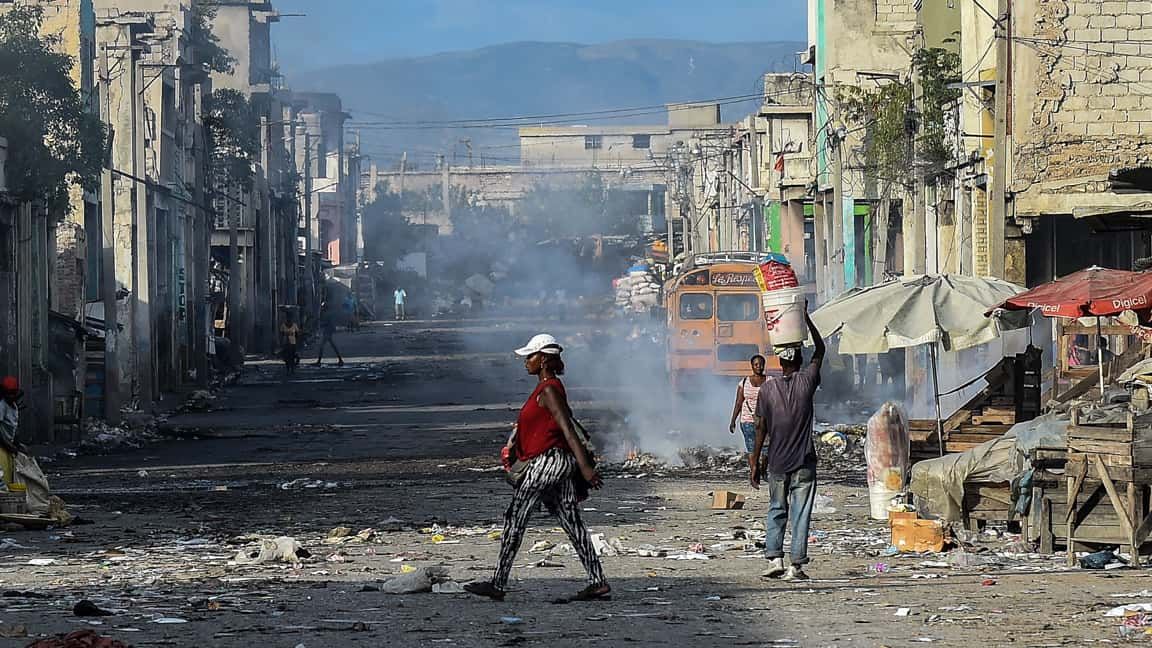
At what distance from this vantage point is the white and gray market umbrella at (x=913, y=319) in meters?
19.3

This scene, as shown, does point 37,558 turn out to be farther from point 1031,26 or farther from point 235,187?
point 235,187

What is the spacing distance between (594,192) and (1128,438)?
95.6 m

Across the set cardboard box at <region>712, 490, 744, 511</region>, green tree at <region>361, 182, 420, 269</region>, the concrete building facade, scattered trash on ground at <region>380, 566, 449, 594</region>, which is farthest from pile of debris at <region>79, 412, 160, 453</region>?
green tree at <region>361, 182, 420, 269</region>

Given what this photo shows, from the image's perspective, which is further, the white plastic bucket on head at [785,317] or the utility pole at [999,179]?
the utility pole at [999,179]

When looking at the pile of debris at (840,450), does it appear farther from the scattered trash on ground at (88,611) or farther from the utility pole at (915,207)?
the scattered trash on ground at (88,611)

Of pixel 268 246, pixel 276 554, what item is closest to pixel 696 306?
pixel 276 554

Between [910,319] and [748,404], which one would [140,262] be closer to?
[748,404]

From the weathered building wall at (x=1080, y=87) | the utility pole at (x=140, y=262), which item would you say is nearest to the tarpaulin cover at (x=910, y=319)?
the weathered building wall at (x=1080, y=87)

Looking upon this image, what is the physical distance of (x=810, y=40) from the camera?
52500 millimetres

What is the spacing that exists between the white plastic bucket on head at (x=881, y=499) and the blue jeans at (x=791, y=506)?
406cm

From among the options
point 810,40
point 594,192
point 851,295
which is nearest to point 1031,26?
point 851,295

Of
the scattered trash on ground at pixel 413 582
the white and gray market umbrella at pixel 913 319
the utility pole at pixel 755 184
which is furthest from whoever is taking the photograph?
the utility pole at pixel 755 184

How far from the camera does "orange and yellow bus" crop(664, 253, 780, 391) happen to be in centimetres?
3522

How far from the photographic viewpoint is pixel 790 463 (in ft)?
41.9
